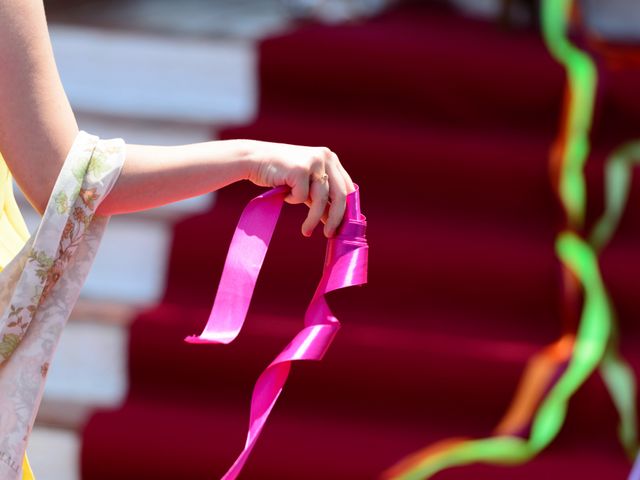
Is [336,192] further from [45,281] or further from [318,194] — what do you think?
[45,281]

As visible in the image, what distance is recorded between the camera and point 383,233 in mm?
2514

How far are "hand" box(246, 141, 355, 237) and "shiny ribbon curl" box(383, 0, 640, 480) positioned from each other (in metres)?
1.18

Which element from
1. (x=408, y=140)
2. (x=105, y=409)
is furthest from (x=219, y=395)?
(x=408, y=140)

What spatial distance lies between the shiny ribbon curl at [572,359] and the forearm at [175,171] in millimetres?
1231

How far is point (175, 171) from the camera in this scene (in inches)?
41.6

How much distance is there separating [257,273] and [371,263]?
1357 mm

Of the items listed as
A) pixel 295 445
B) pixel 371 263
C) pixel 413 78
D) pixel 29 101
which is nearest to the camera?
pixel 29 101

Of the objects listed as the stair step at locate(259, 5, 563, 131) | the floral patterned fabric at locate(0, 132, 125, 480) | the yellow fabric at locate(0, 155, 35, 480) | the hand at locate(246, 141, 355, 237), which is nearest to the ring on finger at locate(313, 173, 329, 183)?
the hand at locate(246, 141, 355, 237)

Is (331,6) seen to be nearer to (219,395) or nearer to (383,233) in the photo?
(383,233)

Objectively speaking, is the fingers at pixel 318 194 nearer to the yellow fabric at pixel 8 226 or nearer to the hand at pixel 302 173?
the hand at pixel 302 173

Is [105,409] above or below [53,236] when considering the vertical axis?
below

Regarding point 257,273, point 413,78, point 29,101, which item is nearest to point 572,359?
point 413,78

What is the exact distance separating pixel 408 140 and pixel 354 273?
151cm

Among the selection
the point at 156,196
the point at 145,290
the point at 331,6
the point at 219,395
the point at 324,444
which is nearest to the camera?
the point at 156,196
